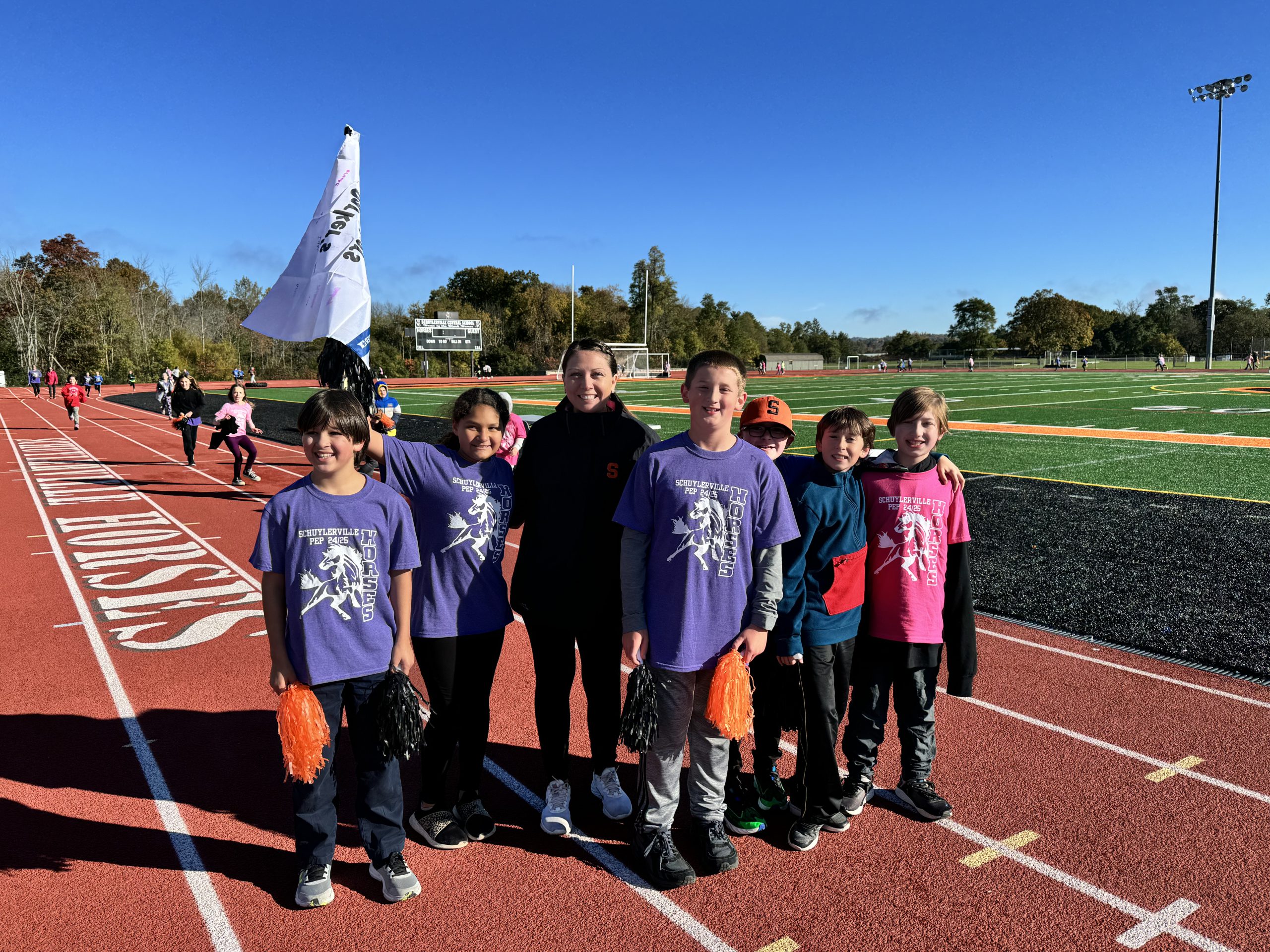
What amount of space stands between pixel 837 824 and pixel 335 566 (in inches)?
91.7

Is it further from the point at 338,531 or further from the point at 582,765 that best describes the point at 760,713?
the point at 338,531

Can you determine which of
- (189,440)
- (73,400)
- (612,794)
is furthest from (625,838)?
(73,400)

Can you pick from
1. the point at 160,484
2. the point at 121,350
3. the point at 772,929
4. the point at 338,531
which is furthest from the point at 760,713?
the point at 121,350

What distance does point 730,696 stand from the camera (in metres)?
2.94

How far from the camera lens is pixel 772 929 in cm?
282

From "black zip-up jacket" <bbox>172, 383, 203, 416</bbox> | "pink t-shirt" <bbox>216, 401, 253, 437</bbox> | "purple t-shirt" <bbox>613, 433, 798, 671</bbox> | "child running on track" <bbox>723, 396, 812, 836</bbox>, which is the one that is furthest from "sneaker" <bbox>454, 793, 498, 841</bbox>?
"black zip-up jacket" <bbox>172, 383, 203, 416</bbox>

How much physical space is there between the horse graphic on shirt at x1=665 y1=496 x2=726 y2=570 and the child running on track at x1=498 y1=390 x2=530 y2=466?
89 centimetres

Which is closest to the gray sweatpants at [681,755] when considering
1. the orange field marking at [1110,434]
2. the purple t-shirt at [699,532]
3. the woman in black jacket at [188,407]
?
the purple t-shirt at [699,532]

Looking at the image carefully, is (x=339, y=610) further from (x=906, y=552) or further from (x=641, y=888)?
(x=906, y=552)

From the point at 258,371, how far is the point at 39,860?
250 ft

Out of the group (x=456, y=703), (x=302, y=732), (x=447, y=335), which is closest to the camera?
(x=302, y=732)

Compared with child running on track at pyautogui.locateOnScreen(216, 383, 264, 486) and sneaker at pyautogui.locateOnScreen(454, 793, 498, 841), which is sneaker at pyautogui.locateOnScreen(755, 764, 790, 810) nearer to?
A: sneaker at pyautogui.locateOnScreen(454, 793, 498, 841)

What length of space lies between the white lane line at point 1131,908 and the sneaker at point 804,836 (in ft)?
2.02

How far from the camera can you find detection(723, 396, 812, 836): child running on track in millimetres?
3404
